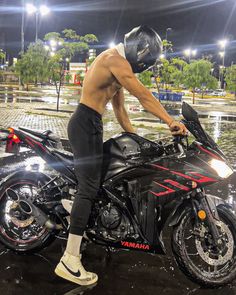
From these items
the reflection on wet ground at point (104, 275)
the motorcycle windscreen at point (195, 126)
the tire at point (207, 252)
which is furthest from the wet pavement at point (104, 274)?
the motorcycle windscreen at point (195, 126)

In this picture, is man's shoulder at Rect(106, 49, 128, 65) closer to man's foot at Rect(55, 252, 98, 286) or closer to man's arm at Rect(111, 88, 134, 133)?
man's arm at Rect(111, 88, 134, 133)

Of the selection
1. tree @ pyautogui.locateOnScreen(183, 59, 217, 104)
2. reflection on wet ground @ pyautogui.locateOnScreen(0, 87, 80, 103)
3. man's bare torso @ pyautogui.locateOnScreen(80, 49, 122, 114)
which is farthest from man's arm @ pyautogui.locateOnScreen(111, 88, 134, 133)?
reflection on wet ground @ pyautogui.locateOnScreen(0, 87, 80, 103)

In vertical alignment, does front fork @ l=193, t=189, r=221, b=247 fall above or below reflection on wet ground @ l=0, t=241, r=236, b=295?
above

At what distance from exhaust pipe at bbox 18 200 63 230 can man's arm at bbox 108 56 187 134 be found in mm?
1425

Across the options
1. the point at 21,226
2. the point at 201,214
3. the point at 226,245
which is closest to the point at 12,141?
the point at 21,226

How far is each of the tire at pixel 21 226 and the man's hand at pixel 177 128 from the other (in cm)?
147

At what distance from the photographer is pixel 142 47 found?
10.9ft

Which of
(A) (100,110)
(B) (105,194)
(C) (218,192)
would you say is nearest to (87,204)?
(B) (105,194)

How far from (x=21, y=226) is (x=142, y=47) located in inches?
81.9

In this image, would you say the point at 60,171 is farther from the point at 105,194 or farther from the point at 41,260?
the point at 41,260

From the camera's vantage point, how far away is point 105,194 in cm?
347

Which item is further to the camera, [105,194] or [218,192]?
[218,192]

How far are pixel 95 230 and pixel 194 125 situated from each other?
1.25 m

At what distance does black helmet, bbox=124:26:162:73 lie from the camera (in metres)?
3.33
